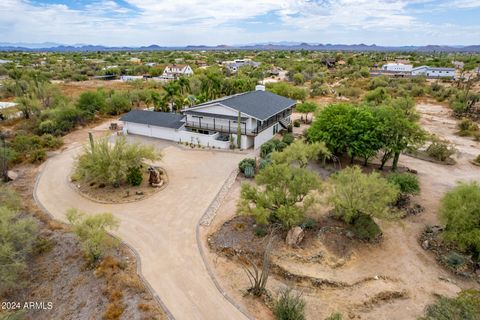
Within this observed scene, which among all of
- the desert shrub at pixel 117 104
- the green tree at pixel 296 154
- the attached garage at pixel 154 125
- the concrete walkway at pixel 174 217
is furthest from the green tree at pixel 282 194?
the desert shrub at pixel 117 104

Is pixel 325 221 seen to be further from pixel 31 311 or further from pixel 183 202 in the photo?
pixel 31 311

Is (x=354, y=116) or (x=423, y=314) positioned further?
(x=354, y=116)

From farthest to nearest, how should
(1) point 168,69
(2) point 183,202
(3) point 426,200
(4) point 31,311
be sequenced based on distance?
(1) point 168,69
(3) point 426,200
(2) point 183,202
(4) point 31,311

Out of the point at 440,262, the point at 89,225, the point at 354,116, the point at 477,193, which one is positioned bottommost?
the point at 440,262

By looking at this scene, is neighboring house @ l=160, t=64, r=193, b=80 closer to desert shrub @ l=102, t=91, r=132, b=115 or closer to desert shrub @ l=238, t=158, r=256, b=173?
desert shrub @ l=102, t=91, r=132, b=115

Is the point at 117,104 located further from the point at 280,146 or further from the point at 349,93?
the point at 349,93

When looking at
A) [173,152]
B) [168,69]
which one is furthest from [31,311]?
[168,69]

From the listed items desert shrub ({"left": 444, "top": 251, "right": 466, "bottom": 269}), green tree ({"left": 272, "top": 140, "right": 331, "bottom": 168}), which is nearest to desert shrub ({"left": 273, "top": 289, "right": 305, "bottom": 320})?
desert shrub ({"left": 444, "top": 251, "right": 466, "bottom": 269})
